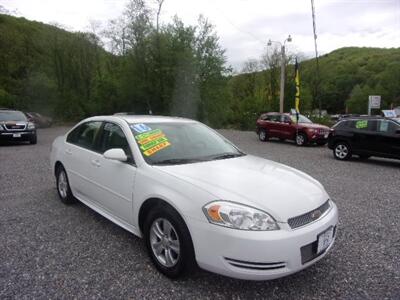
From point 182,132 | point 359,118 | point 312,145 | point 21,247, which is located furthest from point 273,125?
point 21,247

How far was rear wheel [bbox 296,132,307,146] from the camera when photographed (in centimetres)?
1422

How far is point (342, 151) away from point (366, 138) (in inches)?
35.3

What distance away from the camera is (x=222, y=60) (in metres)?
24.2

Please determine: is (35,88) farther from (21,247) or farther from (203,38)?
(21,247)

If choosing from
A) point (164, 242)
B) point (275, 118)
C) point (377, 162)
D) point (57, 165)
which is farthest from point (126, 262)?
point (275, 118)

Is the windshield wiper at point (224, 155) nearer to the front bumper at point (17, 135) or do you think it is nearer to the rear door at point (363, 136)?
the rear door at point (363, 136)

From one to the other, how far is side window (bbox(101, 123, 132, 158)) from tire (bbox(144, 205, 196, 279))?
32.3 inches

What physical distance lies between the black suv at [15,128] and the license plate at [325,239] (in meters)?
13.7

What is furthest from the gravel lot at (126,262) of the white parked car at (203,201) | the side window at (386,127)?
the side window at (386,127)

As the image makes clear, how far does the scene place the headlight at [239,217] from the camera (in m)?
2.37

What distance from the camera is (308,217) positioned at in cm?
259

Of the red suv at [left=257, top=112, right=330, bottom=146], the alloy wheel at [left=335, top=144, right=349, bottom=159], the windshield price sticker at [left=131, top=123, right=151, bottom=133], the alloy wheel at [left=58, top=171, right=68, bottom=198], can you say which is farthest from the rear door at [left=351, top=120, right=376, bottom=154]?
the alloy wheel at [left=58, top=171, right=68, bottom=198]

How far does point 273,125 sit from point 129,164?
13.5 meters

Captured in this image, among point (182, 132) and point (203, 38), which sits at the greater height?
point (203, 38)
